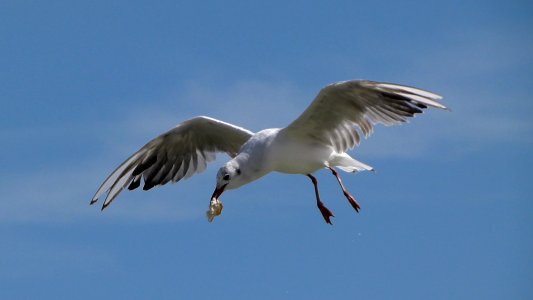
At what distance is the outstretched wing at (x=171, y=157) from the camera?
1440cm

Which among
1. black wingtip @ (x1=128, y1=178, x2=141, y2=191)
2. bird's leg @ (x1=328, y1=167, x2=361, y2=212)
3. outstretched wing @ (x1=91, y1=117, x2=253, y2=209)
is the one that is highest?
outstretched wing @ (x1=91, y1=117, x2=253, y2=209)

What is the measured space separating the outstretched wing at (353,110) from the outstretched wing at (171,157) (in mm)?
2114

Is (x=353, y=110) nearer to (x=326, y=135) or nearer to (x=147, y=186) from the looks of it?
(x=326, y=135)

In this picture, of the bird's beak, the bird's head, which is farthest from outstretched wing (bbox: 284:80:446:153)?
the bird's beak

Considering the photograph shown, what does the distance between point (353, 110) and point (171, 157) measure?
3597 millimetres

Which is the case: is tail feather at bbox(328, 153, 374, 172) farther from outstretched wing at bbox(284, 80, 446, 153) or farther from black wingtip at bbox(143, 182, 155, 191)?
black wingtip at bbox(143, 182, 155, 191)

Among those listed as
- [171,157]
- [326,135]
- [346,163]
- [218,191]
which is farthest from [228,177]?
[171,157]

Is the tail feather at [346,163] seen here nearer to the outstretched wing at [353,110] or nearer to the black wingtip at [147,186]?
the outstretched wing at [353,110]

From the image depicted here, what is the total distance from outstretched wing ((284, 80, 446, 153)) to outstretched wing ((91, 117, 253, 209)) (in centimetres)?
211

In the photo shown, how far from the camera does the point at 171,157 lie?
1477 centimetres

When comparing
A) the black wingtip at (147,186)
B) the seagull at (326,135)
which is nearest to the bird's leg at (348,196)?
the seagull at (326,135)

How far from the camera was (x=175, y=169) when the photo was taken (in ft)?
48.8

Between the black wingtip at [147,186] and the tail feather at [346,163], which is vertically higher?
the black wingtip at [147,186]

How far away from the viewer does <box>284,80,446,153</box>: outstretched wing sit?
11727 mm
